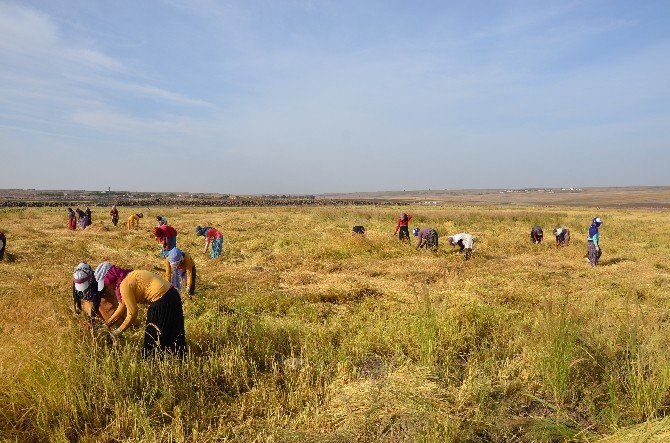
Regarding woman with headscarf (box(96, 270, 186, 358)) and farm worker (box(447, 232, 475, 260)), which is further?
farm worker (box(447, 232, 475, 260))

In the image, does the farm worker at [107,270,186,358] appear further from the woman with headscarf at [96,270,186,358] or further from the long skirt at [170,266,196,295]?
the long skirt at [170,266,196,295]

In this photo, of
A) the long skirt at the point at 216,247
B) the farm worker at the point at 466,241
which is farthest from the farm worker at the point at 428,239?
the long skirt at the point at 216,247

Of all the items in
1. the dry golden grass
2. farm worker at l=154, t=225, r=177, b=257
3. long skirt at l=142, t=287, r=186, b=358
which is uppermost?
farm worker at l=154, t=225, r=177, b=257

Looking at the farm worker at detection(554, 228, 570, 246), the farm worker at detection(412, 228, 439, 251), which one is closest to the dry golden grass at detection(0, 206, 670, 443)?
the farm worker at detection(412, 228, 439, 251)

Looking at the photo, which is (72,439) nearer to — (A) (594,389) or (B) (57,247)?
(A) (594,389)

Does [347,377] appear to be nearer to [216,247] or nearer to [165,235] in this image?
[165,235]

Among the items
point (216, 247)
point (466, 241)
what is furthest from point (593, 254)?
point (216, 247)

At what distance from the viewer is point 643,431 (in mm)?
2973

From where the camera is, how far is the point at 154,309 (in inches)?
163

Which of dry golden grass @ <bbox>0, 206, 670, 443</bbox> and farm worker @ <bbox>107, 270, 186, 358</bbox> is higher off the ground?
farm worker @ <bbox>107, 270, 186, 358</bbox>

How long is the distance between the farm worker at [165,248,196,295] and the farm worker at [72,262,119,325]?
330 centimetres

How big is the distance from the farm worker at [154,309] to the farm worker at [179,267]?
3.47 metres

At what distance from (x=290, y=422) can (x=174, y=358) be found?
1.38 m

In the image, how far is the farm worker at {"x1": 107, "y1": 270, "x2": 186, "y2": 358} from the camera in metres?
4.05
